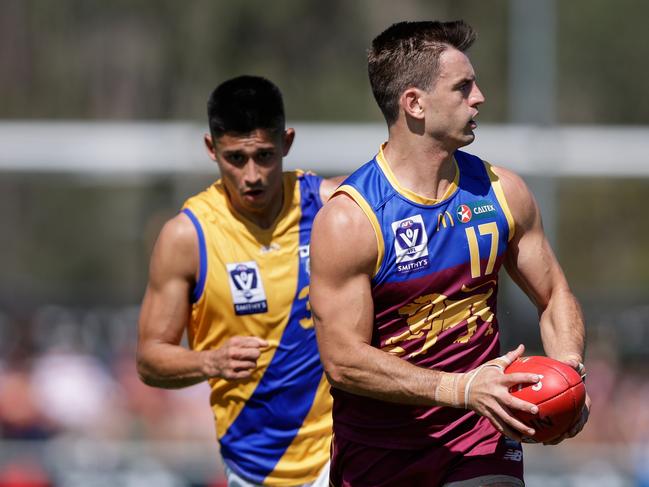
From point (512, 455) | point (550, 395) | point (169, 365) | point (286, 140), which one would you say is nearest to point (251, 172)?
point (286, 140)

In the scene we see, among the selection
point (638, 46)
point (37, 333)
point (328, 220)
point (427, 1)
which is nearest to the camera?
point (328, 220)

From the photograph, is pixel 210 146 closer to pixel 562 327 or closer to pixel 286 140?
pixel 286 140

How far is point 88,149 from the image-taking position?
1969 cm

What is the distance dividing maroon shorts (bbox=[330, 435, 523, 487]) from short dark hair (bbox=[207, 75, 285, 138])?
1706 millimetres

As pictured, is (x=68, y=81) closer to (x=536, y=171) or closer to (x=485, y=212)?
(x=536, y=171)

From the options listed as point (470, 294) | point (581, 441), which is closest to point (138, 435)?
point (581, 441)

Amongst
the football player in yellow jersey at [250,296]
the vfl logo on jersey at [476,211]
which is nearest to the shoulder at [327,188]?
the football player in yellow jersey at [250,296]

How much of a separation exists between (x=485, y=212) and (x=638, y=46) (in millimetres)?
24383

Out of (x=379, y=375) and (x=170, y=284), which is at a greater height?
(x=170, y=284)

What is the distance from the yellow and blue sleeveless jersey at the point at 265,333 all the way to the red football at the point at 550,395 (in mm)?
1690

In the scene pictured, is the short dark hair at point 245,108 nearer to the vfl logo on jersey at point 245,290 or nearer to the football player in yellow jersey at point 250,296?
the football player in yellow jersey at point 250,296

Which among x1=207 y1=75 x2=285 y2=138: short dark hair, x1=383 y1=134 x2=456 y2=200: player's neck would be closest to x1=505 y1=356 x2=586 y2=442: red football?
x1=383 y1=134 x2=456 y2=200: player's neck

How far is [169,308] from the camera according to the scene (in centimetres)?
591

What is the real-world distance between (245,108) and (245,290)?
917 millimetres
